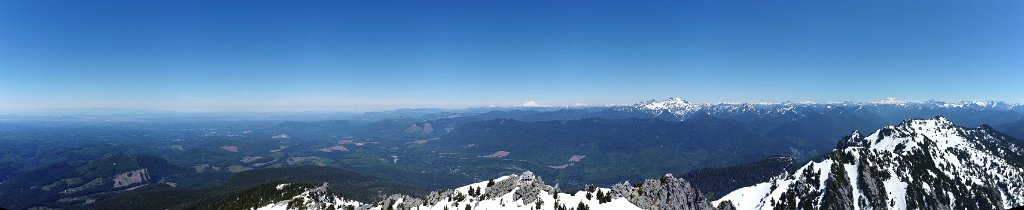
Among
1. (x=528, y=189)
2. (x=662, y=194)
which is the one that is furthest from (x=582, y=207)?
(x=662, y=194)

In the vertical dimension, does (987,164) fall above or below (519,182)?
below

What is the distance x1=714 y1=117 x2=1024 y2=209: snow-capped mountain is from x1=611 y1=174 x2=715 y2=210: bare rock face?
4595 centimetres

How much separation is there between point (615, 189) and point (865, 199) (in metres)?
110

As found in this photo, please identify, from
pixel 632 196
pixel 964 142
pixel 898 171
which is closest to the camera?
pixel 632 196

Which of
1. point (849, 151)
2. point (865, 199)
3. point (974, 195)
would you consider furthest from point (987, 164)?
point (865, 199)

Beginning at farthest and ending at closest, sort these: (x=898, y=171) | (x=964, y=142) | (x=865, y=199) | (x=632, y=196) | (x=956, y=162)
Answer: (x=964, y=142), (x=956, y=162), (x=898, y=171), (x=865, y=199), (x=632, y=196)

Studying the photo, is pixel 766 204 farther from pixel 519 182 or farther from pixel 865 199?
pixel 519 182

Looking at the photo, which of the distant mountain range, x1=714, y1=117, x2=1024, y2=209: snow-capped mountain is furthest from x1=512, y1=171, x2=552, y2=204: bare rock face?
x1=714, y1=117, x2=1024, y2=209: snow-capped mountain

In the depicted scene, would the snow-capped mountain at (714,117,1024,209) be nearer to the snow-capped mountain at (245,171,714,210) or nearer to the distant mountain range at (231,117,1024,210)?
the distant mountain range at (231,117,1024,210)

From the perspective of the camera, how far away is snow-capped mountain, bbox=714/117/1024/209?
128387 mm

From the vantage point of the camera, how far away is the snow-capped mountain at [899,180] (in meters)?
128

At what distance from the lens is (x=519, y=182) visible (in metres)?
57.1

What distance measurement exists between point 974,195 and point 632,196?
524 ft

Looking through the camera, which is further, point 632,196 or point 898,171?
point 898,171
